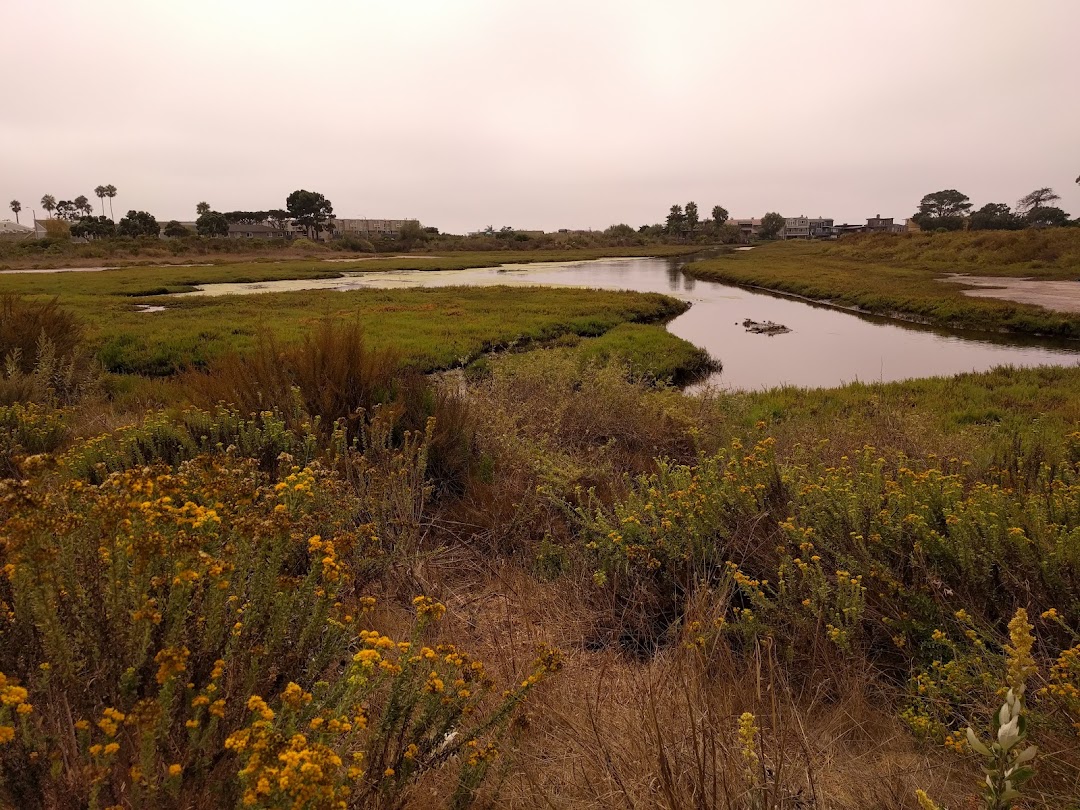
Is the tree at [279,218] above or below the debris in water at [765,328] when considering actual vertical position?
above

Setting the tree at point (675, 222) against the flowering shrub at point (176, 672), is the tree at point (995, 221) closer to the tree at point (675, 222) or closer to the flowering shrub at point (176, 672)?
the tree at point (675, 222)

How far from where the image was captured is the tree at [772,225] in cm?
13750

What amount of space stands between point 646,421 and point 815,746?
6.02 meters

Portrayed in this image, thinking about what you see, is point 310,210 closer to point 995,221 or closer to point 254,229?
point 254,229

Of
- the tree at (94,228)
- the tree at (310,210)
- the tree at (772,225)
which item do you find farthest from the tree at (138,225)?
the tree at (772,225)

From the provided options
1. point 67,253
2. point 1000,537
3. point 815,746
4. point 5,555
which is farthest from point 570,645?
point 67,253

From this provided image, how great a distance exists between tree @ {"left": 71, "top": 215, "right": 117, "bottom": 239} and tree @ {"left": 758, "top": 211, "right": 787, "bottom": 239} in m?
126

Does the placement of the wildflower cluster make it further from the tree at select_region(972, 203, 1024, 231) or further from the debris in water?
the tree at select_region(972, 203, 1024, 231)

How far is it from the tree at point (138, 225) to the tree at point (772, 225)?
120354mm

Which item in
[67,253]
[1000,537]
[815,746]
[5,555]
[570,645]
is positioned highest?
[67,253]

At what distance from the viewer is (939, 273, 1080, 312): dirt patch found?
2166 cm

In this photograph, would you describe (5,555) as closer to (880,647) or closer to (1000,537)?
(880,647)

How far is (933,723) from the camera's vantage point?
2.31 m

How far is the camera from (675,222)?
122 metres
